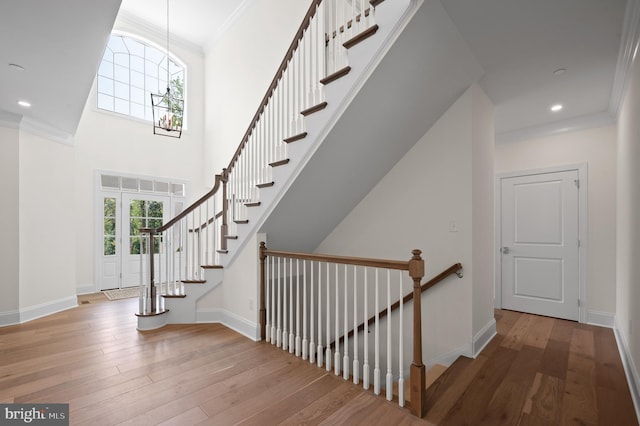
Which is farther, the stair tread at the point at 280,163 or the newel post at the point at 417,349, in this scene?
the stair tread at the point at 280,163

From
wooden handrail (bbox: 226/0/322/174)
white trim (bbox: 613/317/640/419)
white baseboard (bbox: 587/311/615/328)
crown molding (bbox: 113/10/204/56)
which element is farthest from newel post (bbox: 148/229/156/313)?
white baseboard (bbox: 587/311/615/328)

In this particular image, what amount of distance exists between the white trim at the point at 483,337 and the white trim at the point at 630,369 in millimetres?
1020

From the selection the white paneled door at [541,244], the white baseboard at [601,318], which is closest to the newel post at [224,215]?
the white paneled door at [541,244]

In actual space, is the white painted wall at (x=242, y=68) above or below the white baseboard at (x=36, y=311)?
above

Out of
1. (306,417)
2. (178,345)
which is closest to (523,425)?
(306,417)

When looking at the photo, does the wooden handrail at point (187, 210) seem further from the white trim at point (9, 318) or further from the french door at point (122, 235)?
the french door at point (122, 235)

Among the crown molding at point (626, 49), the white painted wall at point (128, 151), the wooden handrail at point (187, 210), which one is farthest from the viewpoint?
the white painted wall at point (128, 151)

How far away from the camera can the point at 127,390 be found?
2.20 metres

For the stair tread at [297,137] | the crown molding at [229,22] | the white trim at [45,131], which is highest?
the crown molding at [229,22]

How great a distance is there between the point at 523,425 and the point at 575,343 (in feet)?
6.31

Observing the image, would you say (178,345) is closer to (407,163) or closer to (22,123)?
(407,163)

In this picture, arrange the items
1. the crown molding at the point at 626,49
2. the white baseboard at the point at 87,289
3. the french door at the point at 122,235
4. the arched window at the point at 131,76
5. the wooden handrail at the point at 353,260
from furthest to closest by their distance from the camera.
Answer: the arched window at the point at 131,76
the french door at the point at 122,235
the white baseboard at the point at 87,289
the wooden handrail at the point at 353,260
the crown molding at the point at 626,49

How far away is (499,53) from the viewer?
245 cm

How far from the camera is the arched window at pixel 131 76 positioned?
5971mm
